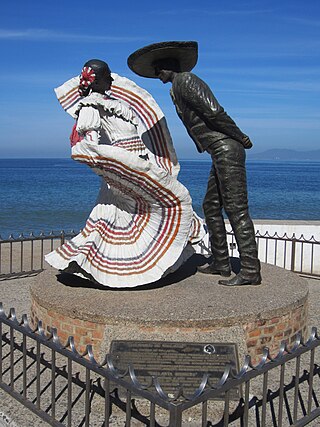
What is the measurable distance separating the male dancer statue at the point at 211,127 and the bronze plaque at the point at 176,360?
4.45 feet

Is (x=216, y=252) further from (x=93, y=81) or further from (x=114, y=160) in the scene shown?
(x=93, y=81)

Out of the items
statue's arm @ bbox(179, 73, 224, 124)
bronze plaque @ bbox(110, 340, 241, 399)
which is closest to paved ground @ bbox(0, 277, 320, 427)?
bronze plaque @ bbox(110, 340, 241, 399)

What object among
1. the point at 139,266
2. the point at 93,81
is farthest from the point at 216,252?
the point at 93,81

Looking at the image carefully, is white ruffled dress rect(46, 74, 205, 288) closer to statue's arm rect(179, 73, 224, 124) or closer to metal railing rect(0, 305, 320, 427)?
statue's arm rect(179, 73, 224, 124)

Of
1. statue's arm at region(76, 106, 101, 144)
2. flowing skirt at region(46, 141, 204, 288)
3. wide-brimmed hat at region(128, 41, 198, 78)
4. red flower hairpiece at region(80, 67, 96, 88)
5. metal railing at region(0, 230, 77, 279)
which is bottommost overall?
metal railing at region(0, 230, 77, 279)

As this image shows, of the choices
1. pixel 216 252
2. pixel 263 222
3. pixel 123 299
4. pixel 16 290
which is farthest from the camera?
pixel 263 222

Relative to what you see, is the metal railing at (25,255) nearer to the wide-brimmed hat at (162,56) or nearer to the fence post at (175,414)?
the wide-brimmed hat at (162,56)

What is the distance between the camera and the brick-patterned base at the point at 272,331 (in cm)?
491

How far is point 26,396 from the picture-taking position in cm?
431

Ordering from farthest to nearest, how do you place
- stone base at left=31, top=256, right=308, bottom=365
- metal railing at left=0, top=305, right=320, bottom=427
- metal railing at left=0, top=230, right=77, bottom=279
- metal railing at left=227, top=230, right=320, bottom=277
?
metal railing at left=227, top=230, right=320, bottom=277 < metal railing at left=0, top=230, right=77, bottom=279 < stone base at left=31, top=256, right=308, bottom=365 < metal railing at left=0, top=305, right=320, bottom=427

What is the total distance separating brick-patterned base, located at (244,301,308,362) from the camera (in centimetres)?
491

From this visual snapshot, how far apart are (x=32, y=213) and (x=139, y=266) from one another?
22.9 metres

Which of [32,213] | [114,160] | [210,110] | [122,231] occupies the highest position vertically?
[210,110]

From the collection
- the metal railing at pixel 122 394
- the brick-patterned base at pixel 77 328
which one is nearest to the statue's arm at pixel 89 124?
the brick-patterned base at pixel 77 328
